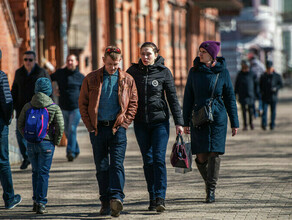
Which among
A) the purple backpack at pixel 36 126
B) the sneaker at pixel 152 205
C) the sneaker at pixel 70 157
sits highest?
the purple backpack at pixel 36 126

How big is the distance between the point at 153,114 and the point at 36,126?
1229 millimetres

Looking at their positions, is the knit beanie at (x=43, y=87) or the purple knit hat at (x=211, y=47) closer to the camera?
the knit beanie at (x=43, y=87)

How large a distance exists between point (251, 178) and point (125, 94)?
3075mm

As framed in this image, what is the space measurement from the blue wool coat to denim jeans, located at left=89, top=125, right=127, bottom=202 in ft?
3.59

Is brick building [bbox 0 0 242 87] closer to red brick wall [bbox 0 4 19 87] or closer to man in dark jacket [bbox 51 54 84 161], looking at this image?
red brick wall [bbox 0 4 19 87]

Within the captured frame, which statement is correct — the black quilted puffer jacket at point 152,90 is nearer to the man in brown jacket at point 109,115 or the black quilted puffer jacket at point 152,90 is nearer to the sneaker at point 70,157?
the man in brown jacket at point 109,115

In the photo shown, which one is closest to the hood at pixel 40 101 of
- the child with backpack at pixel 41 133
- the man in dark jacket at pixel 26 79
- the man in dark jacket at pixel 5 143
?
the child with backpack at pixel 41 133

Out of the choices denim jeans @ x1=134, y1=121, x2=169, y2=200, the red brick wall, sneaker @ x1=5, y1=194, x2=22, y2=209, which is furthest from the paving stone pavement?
the red brick wall

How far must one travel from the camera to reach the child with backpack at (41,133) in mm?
8070

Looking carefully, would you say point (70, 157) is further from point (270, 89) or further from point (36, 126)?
point (270, 89)

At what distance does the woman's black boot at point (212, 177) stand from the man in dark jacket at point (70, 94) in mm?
4601

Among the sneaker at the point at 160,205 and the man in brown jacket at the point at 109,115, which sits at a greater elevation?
the man in brown jacket at the point at 109,115

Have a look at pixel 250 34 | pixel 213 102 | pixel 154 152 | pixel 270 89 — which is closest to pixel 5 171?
pixel 154 152

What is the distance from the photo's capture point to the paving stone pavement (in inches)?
309
